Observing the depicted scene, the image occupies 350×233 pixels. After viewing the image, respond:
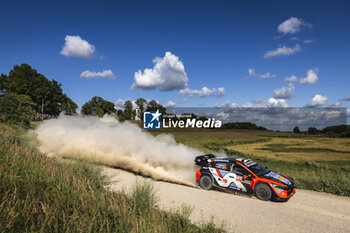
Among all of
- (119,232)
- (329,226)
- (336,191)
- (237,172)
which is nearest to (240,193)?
(237,172)

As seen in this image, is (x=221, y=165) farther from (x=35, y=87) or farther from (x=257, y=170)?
(x=35, y=87)

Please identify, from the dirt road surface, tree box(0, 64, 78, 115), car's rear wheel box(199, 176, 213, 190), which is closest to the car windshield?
the dirt road surface

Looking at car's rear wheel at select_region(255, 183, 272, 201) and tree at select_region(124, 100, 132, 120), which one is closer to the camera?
car's rear wheel at select_region(255, 183, 272, 201)

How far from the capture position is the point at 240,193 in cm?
1227

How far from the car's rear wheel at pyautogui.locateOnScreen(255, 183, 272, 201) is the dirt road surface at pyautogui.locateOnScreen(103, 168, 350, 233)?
0.96ft

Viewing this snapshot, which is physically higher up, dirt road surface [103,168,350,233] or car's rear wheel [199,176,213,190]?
car's rear wheel [199,176,213,190]

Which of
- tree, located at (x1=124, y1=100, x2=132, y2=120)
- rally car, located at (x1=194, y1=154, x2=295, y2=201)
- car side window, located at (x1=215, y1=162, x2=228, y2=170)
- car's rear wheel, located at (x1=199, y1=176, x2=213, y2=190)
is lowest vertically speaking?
car's rear wheel, located at (x1=199, y1=176, x2=213, y2=190)

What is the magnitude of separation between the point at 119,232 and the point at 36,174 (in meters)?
4.73

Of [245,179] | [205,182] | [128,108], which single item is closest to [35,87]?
[128,108]

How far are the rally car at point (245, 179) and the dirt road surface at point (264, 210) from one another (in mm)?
484

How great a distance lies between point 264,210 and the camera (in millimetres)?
10133

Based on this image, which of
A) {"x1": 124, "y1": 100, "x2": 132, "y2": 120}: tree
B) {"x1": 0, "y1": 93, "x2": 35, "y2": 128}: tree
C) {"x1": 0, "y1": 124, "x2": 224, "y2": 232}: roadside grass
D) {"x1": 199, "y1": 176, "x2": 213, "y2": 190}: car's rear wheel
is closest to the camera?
{"x1": 0, "y1": 124, "x2": 224, "y2": 232}: roadside grass

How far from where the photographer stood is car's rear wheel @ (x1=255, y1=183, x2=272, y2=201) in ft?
36.8
